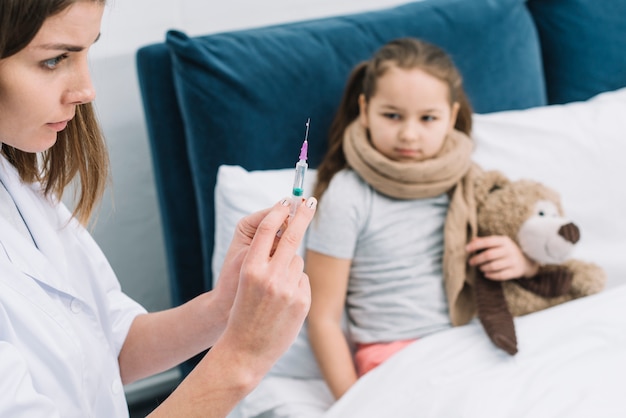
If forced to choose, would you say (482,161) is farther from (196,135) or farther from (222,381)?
(222,381)

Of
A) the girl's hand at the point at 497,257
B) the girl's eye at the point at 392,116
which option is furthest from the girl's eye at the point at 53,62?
the girl's hand at the point at 497,257

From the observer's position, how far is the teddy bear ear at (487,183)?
1454 mm

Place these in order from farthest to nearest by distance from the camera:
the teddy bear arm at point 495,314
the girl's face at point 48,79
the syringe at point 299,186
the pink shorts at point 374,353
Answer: the pink shorts at point 374,353, the teddy bear arm at point 495,314, the syringe at point 299,186, the girl's face at point 48,79

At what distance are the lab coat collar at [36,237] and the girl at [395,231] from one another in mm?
541

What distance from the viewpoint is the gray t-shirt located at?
4.58 ft

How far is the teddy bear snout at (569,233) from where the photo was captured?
1.34m

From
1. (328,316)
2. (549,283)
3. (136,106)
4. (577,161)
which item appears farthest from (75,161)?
(577,161)

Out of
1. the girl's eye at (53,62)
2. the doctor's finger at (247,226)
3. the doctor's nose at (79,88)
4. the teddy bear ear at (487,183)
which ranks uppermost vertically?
the girl's eye at (53,62)

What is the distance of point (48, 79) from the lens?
2.58 feet

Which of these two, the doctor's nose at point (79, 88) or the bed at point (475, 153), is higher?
the doctor's nose at point (79, 88)

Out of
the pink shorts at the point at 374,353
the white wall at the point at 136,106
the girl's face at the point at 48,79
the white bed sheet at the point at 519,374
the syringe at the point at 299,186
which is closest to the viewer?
the girl's face at the point at 48,79

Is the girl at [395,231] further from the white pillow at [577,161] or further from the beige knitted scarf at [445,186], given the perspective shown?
the white pillow at [577,161]

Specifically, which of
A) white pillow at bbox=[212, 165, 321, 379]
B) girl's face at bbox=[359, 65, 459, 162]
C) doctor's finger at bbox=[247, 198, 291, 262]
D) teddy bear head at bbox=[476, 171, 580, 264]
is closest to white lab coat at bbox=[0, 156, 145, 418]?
doctor's finger at bbox=[247, 198, 291, 262]

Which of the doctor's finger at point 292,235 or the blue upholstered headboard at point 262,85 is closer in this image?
the doctor's finger at point 292,235
